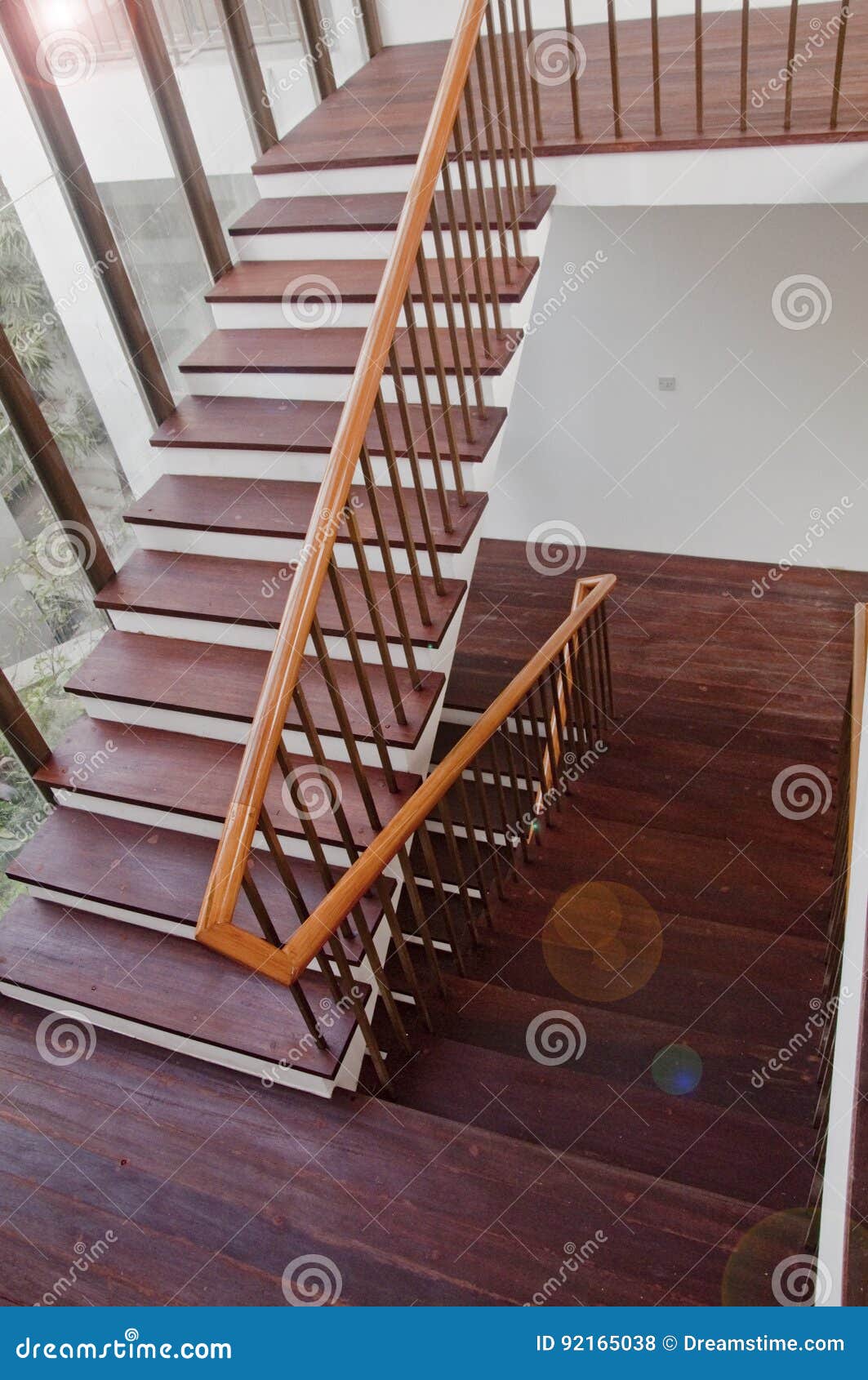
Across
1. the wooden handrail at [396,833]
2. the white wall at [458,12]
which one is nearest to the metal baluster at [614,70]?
the white wall at [458,12]

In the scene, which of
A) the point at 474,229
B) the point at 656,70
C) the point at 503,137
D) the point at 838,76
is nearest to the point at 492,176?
the point at 474,229

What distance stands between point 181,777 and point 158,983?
679 mm

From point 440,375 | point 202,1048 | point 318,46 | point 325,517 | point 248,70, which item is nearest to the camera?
point 325,517

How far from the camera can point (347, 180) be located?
14.2 ft

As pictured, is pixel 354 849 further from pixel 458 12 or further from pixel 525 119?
pixel 458 12

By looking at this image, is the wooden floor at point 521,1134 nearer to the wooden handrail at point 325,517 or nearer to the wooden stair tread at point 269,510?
the wooden handrail at point 325,517

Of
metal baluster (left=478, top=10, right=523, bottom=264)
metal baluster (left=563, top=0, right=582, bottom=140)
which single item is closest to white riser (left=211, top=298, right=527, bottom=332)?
metal baluster (left=478, top=10, right=523, bottom=264)

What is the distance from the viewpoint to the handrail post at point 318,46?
4.56 metres

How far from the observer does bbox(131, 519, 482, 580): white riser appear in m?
3.49

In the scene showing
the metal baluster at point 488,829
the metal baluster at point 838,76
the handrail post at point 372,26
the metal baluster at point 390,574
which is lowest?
the metal baluster at point 488,829

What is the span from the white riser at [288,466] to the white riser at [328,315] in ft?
1.36

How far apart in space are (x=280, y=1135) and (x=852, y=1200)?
5.12 feet
